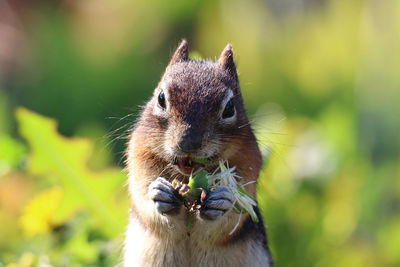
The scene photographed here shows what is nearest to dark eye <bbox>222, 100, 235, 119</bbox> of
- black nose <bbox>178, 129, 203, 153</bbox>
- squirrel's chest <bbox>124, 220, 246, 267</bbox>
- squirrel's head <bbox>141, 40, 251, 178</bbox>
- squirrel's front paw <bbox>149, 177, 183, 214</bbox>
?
squirrel's head <bbox>141, 40, 251, 178</bbox>

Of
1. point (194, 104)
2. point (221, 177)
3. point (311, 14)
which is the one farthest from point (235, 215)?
point (311, 14)

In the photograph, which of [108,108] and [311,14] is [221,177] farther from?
[311,14]

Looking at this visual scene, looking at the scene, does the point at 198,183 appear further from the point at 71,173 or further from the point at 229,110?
the point at 71,173

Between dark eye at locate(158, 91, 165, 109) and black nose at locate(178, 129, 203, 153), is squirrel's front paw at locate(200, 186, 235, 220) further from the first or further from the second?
dark eye at locate(158, 91, 165, 109)

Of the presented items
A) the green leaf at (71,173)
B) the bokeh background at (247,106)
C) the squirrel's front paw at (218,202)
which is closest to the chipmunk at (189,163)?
Result: the squirrel's front paw at (218,202)

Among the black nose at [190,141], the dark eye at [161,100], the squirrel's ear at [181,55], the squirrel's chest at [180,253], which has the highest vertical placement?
the squirrel's ear at [181,55]

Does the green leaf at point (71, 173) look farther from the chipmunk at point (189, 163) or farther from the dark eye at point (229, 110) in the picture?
the dark eye at point (229, 110)
